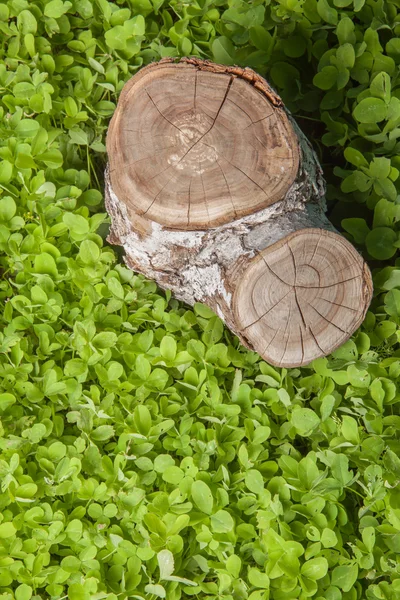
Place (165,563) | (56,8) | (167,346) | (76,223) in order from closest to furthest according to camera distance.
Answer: (165,563) → (167,346) → (76,223) → (56,8)

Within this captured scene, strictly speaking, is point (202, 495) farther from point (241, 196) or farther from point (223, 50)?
point (223, 50)

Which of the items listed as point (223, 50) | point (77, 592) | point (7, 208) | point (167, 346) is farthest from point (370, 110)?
point (77, 592)

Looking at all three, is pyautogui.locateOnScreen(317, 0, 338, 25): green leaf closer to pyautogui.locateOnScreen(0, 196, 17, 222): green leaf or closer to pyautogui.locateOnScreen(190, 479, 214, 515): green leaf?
pyautogui.locateOnScreen(0, 196, 17, 222): green leaf

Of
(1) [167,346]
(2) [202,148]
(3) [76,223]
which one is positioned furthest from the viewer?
(3) [76,223]

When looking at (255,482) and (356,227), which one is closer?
(255,482)

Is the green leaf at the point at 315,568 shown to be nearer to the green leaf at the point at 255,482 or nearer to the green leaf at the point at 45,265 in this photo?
the green leaf at the point at 255,482

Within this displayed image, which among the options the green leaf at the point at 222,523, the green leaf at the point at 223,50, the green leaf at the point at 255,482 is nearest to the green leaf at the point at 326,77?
the green leaf at the point at 223,50

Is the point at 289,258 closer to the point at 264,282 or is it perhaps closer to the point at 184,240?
the point at 264,282

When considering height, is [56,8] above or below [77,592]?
above
